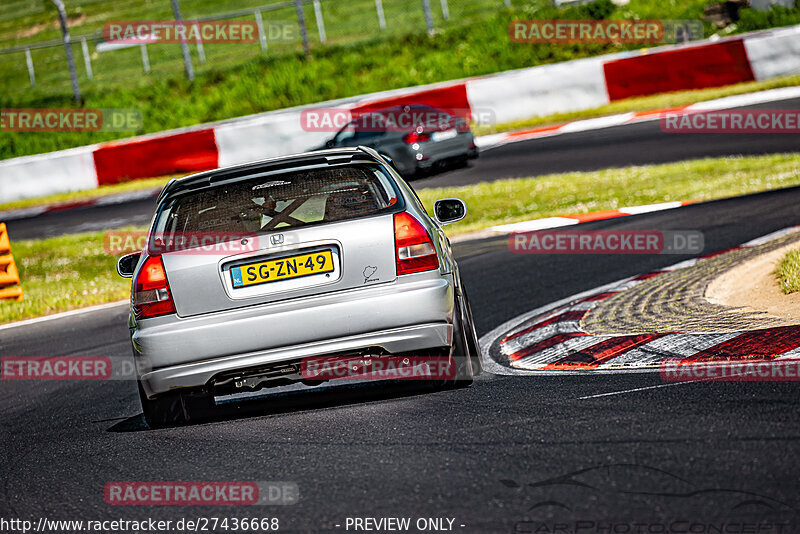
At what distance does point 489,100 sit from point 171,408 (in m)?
18.3

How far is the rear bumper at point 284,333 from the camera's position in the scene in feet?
18.0

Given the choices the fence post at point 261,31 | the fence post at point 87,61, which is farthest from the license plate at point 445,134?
the fence post at point 87,61

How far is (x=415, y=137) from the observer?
20.0 m

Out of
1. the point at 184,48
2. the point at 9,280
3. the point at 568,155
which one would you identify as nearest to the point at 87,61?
the point at 184,48

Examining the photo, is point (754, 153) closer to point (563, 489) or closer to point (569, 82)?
point (569, 82)

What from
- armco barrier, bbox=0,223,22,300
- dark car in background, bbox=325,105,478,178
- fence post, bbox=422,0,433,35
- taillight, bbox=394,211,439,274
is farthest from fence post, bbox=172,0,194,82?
taillight, bbox=394,211,439,274

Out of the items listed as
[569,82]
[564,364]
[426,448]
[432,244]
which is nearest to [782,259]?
[564,364]

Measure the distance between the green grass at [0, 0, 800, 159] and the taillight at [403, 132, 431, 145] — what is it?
928 cm

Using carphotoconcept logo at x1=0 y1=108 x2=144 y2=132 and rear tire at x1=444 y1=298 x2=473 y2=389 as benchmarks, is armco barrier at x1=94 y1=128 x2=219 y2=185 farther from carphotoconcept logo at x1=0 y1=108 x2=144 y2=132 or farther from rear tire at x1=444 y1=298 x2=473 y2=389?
rear tire at x1=444 y1=298 x2=473 y2=389

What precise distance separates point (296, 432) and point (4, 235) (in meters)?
9.00

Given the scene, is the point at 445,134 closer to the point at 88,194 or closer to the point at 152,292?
the point at 88,194

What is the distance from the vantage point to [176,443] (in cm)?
554

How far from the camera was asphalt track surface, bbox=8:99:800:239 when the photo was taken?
55.2ft

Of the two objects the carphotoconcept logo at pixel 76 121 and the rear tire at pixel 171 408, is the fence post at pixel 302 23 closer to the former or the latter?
the carphotoconcept logo at pixel 76 121
